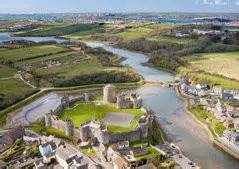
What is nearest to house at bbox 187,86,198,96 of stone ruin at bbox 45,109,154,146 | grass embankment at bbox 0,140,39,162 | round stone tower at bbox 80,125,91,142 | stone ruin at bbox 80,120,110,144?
stone ruin at bbox 45,109,154,146

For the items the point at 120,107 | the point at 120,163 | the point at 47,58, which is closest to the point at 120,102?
the point at 120,107

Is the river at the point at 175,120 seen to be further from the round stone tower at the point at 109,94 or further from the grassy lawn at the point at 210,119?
the round stone tower at the point at 109,94

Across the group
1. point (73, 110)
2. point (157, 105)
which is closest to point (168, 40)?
point (157, 105)

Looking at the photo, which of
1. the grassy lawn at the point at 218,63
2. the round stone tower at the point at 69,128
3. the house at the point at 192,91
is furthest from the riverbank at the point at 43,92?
the grassy lawn at the point at 218,63

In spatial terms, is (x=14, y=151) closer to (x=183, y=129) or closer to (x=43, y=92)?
(x=183, y=129)

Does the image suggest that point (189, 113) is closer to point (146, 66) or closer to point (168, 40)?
point (146, 66)

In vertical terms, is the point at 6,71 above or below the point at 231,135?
below
